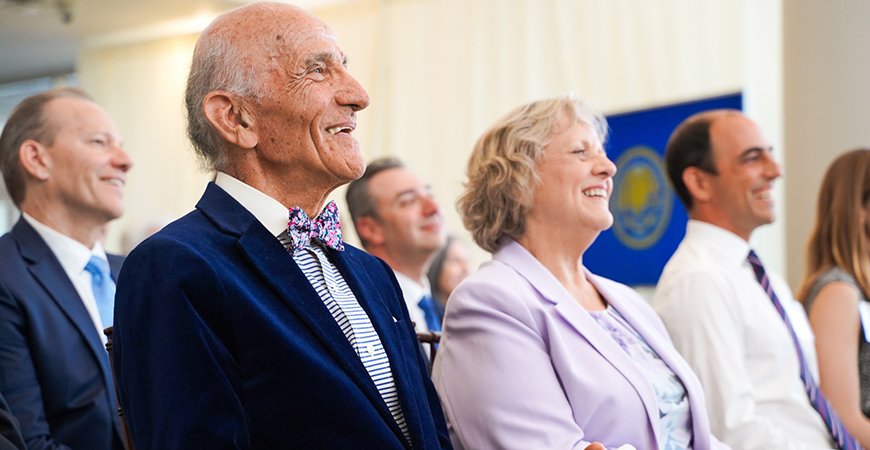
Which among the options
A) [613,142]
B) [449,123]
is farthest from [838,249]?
[449,123]

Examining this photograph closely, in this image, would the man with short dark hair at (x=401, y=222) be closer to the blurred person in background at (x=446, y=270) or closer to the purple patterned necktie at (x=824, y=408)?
the blurred person in background at (x=446, y=270)

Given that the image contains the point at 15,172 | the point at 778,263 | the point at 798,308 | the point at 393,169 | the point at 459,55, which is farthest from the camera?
the point at 459,55

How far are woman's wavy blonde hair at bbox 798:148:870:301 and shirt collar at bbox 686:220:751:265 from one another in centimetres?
43

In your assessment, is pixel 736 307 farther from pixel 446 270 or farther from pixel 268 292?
pixel 446 270

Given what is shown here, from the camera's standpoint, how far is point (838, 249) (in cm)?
296

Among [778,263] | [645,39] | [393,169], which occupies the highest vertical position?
[645,39]

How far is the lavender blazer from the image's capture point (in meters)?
1.76

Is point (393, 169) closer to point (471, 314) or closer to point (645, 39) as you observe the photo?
point (471, 314)

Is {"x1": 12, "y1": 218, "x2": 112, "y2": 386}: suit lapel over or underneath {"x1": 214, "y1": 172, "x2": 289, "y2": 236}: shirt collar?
underneath

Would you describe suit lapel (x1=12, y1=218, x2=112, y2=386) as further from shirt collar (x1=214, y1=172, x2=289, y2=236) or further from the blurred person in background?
the blurred person in background

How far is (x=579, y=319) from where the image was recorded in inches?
76.7

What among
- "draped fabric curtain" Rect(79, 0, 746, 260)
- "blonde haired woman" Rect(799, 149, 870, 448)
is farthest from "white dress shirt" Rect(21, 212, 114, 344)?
"draped fabric curtain" Rect(79, 0, 746, 260)

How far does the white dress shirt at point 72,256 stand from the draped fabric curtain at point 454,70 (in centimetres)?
339

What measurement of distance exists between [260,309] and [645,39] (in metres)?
4.34
